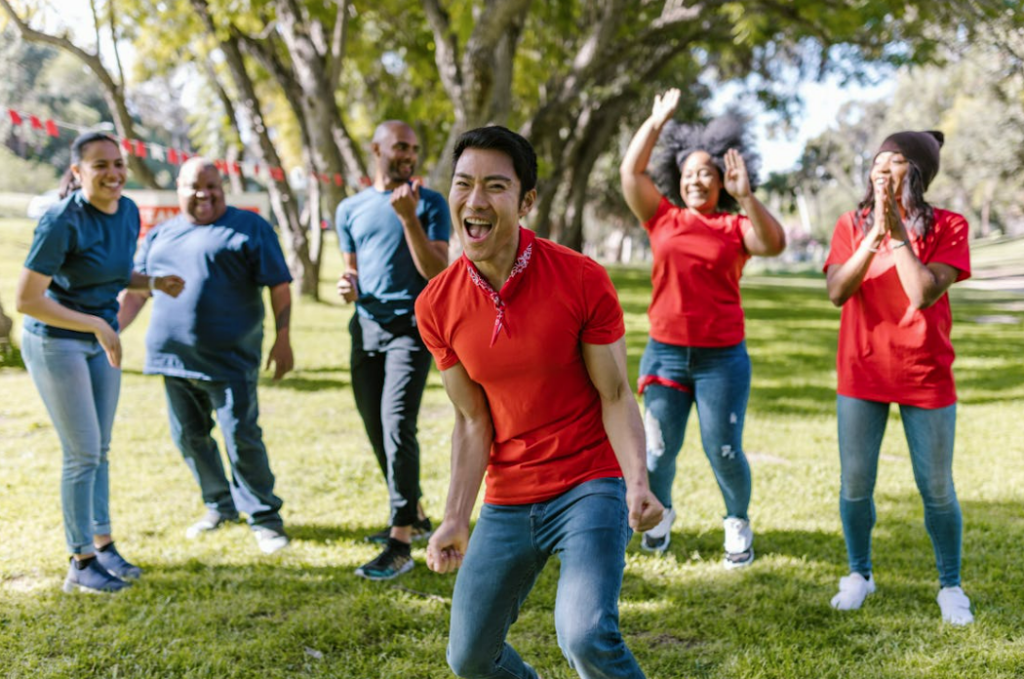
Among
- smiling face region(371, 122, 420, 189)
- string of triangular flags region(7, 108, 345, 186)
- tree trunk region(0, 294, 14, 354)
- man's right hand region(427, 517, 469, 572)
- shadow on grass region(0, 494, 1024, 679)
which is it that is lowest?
shadow on grass region(0, 494, 1024, 679)

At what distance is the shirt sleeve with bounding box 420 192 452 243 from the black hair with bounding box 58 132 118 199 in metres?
1.60

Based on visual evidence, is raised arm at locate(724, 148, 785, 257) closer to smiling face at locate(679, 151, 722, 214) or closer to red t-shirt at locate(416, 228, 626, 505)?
smiling face at locate(679, 151, 722, 214)

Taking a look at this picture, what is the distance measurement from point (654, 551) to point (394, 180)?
2.46 m

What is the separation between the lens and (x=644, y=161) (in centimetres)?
477

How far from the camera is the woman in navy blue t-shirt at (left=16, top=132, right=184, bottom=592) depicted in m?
4.39

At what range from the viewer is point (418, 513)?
5223 millimetres

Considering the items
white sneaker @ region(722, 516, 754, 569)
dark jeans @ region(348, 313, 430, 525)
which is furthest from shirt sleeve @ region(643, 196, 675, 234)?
white sneaker @ region(722, 516, 754, 569)

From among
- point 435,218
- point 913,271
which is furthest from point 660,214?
point 913,271

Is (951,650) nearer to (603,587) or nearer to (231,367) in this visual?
(603,587)

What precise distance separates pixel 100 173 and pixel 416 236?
1.57 meters

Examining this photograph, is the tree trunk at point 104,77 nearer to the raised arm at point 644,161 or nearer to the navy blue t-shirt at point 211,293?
the navy blue t-shirt at point 211,293

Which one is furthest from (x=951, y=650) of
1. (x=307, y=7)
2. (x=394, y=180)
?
(x=307, y=7)

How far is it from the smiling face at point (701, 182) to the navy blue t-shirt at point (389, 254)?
127 centimetres

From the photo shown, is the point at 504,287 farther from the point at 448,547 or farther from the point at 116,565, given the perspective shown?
the point at 116,565
